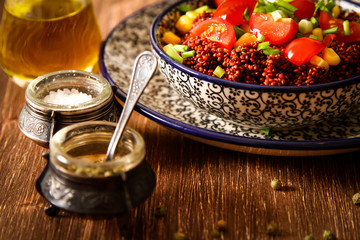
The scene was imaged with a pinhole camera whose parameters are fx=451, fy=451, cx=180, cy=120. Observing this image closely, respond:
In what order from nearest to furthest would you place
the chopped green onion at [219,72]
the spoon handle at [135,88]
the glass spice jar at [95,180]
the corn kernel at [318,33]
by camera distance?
the glass spice jar at [95,180] → the spoon handle at [135,88] → the chopped green onion at [219,72] → the corn kernel at [318,33]

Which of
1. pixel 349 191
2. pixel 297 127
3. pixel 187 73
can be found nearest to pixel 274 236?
pixel 349 191

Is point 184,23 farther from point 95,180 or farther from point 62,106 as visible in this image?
point 95,180

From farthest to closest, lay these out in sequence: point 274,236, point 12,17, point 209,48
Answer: point 12,17
point 209,48
point 274,236

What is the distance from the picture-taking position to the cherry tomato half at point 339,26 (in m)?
1.81

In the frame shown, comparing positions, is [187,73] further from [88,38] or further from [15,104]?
[15,104]

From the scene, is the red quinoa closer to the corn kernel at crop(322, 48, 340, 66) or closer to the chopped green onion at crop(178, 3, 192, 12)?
the corn kernel at crop(322, 48, 340, 66)

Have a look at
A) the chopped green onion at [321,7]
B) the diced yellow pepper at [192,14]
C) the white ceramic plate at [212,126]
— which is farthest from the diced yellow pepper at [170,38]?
the chopped green onion at [321,7]

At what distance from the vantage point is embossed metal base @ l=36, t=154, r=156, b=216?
1.30m

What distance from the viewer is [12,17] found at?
194cm

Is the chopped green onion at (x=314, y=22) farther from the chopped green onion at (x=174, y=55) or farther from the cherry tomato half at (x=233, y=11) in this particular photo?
the chopped green onion at (x=174, y=55)

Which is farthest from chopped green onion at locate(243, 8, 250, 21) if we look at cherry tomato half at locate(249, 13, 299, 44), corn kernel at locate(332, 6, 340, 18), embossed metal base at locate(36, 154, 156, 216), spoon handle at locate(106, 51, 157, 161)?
embossed metal base at locate(36, 154, 156, 216)

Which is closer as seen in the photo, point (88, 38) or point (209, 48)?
point (209, 48)

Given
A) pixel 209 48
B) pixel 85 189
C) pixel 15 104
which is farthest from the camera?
pixel 15 104

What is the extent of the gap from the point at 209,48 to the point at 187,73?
142 mm
